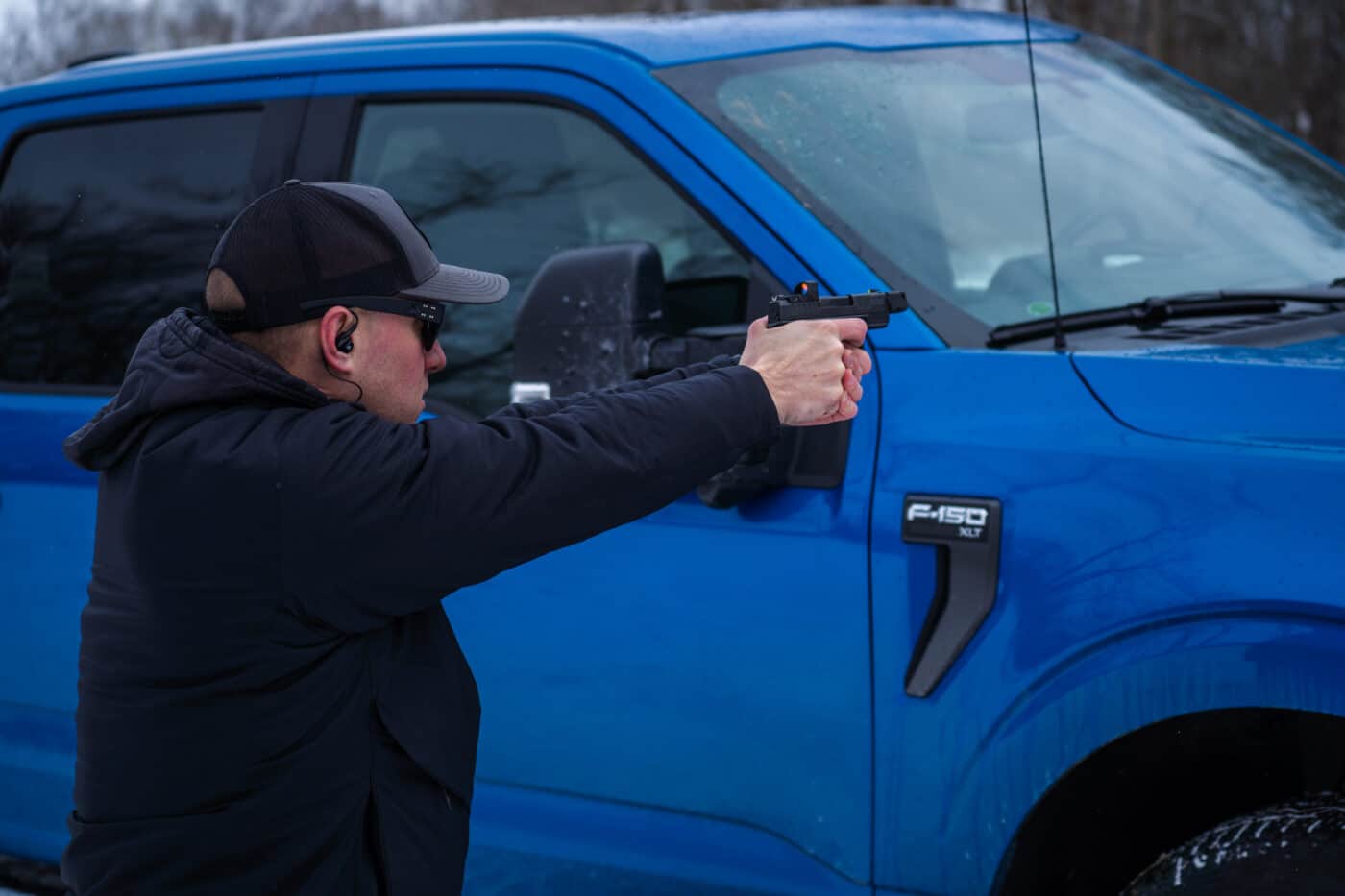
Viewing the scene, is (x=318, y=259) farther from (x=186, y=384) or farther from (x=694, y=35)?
(x=694, y=35)

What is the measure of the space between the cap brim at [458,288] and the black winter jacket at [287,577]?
0.17 meters

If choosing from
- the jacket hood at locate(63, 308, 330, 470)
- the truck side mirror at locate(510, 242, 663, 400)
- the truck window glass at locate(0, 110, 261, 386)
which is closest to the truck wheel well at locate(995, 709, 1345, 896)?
the truck side mirror at locate(510, 242, 663, 400)

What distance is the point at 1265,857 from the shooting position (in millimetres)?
2088

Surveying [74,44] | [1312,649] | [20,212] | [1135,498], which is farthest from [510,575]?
[74,44]

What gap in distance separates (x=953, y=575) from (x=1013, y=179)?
3.06 feet

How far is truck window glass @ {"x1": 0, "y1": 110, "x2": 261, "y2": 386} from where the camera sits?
131 inches

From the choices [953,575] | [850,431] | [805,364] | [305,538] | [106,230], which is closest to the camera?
[305,538]

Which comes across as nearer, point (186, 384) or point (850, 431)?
point (186, 384)

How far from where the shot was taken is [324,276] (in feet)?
6.33

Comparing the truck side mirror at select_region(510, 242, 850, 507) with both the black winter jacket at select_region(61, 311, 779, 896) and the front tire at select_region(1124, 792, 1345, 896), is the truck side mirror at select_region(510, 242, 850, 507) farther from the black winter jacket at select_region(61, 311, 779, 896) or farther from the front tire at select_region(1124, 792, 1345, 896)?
the front tire at select_region(1124, 792, 1345, 896)

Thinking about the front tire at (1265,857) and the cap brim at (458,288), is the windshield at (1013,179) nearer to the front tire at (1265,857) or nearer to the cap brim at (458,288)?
the cap brim at (458,288)

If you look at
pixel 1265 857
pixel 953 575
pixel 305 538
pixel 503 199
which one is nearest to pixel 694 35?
pixel 503 199

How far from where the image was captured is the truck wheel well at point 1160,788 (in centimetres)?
221

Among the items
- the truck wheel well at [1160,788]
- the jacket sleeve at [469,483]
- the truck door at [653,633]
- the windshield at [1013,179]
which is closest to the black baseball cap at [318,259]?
the jacket sleeve at [469,483]
